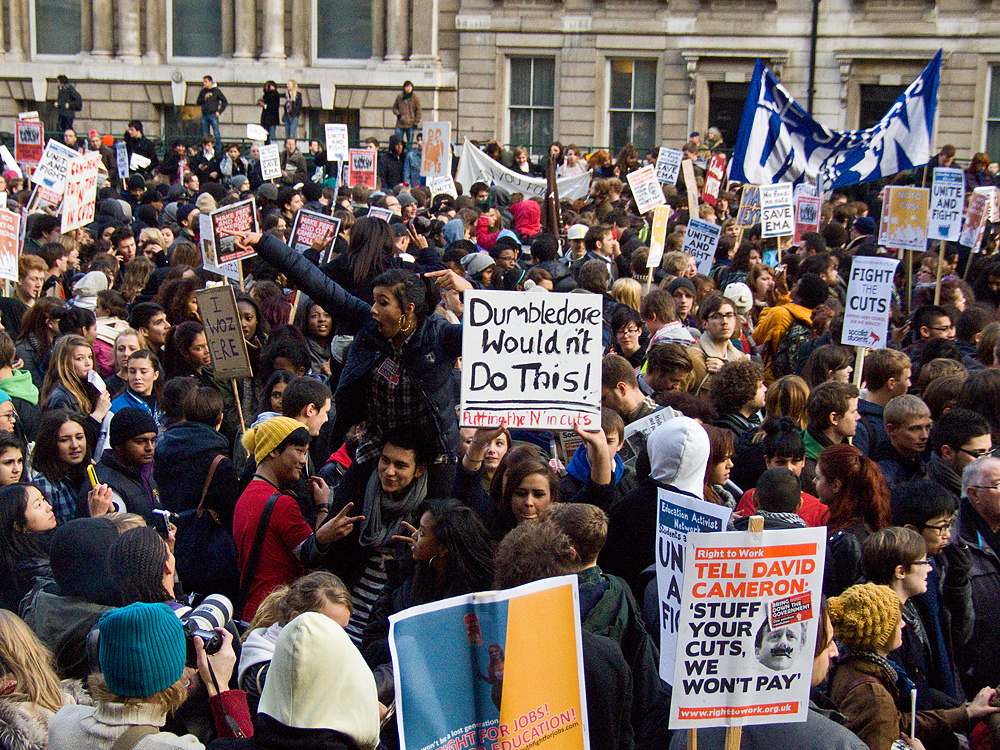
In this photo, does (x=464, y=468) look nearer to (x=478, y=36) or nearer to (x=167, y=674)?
(x=167, y=674)

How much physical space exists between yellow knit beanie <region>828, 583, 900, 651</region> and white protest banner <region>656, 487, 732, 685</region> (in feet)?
1.87

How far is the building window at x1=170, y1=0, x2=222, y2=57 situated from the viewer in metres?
29.7

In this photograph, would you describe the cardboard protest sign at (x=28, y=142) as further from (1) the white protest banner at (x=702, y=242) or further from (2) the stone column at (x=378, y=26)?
(2) the stone column at (x=378, y=26)

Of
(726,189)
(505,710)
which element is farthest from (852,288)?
(726,189)

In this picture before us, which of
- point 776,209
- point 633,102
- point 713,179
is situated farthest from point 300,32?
point 776,209

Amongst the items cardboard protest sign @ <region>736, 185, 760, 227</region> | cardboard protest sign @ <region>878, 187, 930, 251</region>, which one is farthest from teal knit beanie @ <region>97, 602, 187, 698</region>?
cardboard protest sign @ <region>736, 185, 760, 227</region>

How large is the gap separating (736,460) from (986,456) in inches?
48.3

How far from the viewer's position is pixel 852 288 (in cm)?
773

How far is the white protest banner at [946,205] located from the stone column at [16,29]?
26257 millimetres

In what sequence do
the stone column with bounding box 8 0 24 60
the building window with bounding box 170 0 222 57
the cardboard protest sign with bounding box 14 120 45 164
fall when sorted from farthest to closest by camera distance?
the stone column with bounding box 8 0 24 60 < the building window with bounding box 170 0 222 57 < the cardboard protest sign with bounding box 14 120 45 164

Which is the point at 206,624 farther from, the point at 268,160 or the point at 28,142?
the point at 268,160

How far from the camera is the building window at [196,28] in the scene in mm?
29703

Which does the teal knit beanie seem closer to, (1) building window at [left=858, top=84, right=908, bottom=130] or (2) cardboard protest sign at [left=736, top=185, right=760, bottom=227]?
(2) cardboard protest sign at [left=736, top=185, right=760, bottom=227]

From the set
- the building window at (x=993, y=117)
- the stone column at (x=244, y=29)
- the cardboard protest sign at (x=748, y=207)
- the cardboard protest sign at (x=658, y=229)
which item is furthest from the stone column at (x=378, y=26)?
the cardboard protest sign at (x=658, y=229)
